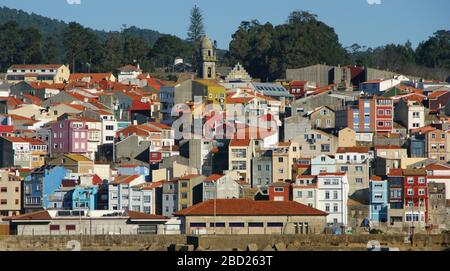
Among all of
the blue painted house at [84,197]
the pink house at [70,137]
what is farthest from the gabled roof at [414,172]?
the pink house at [70,137]

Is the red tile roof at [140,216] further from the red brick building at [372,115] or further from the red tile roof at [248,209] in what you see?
the red brick building at [372,115]

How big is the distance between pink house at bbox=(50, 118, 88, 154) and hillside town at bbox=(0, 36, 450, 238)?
3 cm

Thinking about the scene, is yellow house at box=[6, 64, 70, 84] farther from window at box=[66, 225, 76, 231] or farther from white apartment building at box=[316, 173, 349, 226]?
window at box=[66, 225, 76, 231]

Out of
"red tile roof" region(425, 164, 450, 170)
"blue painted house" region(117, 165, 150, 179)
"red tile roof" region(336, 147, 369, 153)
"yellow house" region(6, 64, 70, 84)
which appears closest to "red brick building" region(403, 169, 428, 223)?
"red tile roof" region(425, 164, 450, 170)

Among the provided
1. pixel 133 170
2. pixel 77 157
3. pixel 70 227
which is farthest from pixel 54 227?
pixel 77 157

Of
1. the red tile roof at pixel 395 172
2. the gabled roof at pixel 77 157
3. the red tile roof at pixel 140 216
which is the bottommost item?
the red tile roof at pixel 140 216

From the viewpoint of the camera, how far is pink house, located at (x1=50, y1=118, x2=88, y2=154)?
176ft

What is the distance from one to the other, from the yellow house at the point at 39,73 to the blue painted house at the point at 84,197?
2357cm

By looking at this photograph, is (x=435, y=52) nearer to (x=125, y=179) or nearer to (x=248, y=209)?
(x=125, y=179)

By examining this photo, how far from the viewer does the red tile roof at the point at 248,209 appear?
44.4 meters

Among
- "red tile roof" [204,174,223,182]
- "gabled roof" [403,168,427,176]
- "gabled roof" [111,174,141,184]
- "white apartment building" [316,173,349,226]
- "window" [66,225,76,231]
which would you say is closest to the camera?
"window" [66,225,76,231]

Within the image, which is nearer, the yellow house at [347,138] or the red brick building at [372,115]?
the yellow house at [347,138]
